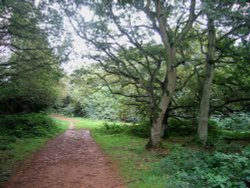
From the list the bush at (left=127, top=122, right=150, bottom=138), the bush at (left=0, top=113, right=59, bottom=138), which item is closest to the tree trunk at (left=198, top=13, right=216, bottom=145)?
the bush at (left=127, top=122, right=150, bottom=138)

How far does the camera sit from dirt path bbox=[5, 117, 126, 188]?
311 inches

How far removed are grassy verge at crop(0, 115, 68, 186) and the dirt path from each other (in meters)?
0.38

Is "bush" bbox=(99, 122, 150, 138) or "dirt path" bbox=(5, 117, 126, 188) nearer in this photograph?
"dirt path" bbox=(5, 117, 126, 188)

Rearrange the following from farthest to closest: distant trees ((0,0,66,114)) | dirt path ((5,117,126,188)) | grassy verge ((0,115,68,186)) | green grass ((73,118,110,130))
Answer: green grass ((73,118,110,130)) → distant trees ((0,0,66,114)) → grassy verge ((0,115,68,186)) → dirt path ((5,117,126,188))

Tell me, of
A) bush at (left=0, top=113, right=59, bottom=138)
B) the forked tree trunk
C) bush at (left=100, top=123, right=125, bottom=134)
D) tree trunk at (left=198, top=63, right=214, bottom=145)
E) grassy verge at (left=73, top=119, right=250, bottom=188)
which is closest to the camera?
grassy verge at (left=73, top=119, right=250, bottom=188)

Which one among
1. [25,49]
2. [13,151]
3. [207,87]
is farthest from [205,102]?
[13,151]

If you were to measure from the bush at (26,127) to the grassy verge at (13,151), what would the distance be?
0.70m

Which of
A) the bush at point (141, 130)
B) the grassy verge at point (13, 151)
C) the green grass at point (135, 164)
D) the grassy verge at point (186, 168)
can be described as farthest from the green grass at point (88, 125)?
the grassy verge at point (186, 168)

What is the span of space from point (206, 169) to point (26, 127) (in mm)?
13601

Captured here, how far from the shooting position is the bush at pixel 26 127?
1733 centimetres

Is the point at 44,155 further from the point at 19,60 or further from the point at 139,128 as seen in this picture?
the point at 139,128

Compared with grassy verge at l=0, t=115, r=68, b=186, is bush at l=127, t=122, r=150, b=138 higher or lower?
higher

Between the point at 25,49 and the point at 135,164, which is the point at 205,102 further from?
the point at 25,49

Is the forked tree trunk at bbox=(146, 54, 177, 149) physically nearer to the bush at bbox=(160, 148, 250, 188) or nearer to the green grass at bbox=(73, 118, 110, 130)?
the bush at bbox=(160, 148, 250, 188)
